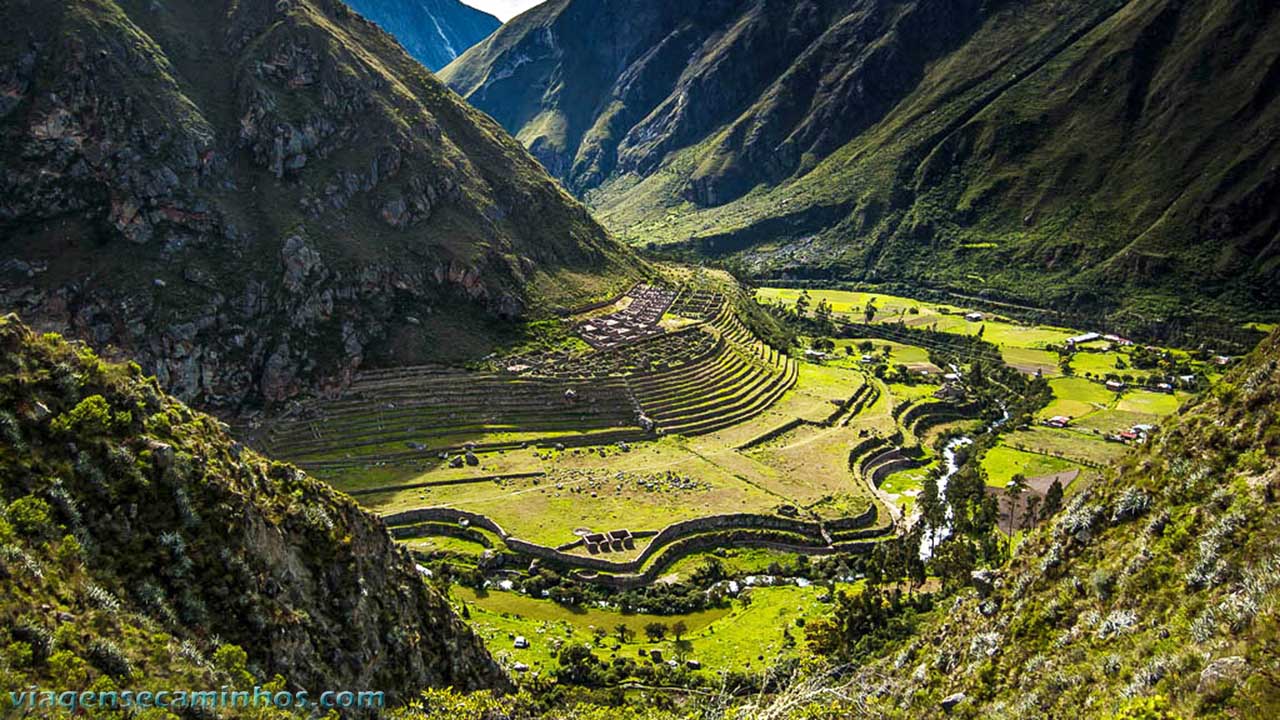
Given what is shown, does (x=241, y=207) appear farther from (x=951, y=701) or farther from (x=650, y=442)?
(x=951, y=701)

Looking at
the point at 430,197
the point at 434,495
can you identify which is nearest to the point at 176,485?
the point at 434,495

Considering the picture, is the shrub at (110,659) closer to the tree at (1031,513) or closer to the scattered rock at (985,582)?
the scattered rock at (985,582)

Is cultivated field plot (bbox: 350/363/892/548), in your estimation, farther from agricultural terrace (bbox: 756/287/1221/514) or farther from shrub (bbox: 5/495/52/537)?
shrub (bbox: 5/495/52/537)

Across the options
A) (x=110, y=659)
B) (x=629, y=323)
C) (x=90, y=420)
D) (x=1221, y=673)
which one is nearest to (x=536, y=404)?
(x=629, y=323)

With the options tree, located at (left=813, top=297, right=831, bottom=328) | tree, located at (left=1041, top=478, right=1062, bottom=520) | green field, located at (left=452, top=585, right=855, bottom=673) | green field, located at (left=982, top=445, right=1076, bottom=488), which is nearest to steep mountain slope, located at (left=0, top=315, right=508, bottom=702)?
green field, located at (left=452, top=585, right=855, bottom=673)

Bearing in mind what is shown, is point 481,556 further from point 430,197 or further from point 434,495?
point 430,197

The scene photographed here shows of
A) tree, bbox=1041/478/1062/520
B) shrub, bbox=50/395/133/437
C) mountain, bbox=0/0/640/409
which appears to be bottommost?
tree, bbox=1041/478/1062/520

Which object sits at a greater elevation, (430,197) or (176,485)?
(430,197)
